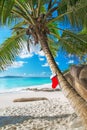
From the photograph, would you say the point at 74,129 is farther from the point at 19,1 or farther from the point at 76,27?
the point at 19,1

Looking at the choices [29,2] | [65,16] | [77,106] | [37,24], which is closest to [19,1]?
[29,2]

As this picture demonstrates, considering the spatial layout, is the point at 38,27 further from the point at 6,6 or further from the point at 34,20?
the point at 6,6

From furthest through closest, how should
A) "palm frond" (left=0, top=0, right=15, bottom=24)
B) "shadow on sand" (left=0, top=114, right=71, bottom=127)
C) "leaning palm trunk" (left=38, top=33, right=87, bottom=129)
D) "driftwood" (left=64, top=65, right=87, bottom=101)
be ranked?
"shadow on sand" (left=0, top=114, right=71, bottom=127) < "driftwood" (left=64, top=65, right=87, bottom=101) < "palm frond" (left=0, top=0, right=15, bottom=24) < "leaning palm trunk" (left=38, top=33, right=87, bottom=129)

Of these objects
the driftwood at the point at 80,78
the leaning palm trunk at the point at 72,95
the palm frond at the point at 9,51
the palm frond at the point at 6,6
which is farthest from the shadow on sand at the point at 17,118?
the palm frond at the point at 6,6

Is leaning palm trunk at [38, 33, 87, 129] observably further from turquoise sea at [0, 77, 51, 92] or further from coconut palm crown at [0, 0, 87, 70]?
turquoise sea at [0, 77, 51, 92]

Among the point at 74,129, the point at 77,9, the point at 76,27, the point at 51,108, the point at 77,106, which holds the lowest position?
the point at 51,108

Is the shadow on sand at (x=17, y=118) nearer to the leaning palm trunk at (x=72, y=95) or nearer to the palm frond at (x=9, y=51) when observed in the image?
the palm frond at (x=9, y=51)

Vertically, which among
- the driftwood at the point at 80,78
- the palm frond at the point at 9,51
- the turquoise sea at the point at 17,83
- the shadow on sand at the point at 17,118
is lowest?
the turquoise sea at the point at 17,83

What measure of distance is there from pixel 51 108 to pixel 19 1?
217 inches

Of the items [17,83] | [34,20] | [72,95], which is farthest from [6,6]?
[17,83]

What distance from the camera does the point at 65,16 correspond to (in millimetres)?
9469

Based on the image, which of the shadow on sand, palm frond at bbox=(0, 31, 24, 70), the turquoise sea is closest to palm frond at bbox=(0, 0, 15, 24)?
palm frond at bbox=(0, 31, 24, 70)

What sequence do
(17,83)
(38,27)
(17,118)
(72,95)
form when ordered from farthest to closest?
(17,83)
(17,118)
(38,27)
(72,95)

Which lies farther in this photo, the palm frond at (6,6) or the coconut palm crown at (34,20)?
the coconut palm crown at (34,20)
